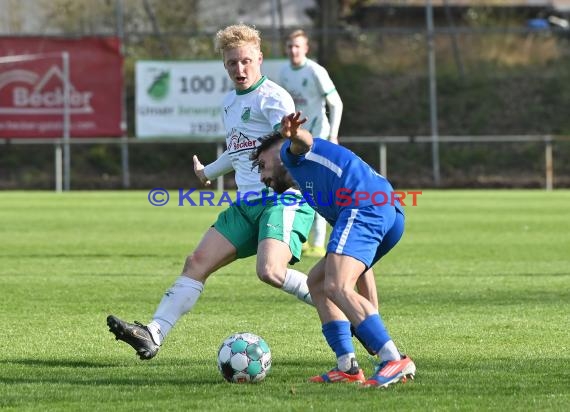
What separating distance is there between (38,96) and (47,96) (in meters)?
0.21

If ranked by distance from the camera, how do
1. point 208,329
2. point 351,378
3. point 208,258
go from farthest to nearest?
point 208,329 → point 208,258 → point 351,378

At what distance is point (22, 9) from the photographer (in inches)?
1264

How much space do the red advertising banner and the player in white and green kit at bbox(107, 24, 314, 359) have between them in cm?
2122

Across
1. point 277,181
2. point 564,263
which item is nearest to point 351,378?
point 277,181

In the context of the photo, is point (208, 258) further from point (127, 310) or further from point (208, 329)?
point (127, 310)

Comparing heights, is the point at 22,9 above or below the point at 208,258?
above

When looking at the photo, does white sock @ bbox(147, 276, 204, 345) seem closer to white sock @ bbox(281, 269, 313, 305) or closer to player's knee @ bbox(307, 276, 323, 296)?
white sock @ bbox(281, 269, 313, 305)

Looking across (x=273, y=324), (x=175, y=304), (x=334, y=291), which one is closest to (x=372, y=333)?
(x=334, y=291)

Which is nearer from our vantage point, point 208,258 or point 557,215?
point 208,258

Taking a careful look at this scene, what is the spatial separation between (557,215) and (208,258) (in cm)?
1355

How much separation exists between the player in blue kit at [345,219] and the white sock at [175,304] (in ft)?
3.62

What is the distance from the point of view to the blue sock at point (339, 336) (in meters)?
6.30

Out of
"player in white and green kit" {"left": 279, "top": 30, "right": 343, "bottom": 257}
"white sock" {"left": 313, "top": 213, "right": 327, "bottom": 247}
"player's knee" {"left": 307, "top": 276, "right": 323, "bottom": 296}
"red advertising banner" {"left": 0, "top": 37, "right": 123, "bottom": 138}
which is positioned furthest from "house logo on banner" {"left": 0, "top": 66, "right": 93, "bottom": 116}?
"player's knee" {"left": 307, "top": 276, "right": 323, "bottom": 296}

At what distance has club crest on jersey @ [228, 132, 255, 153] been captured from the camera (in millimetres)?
7512
